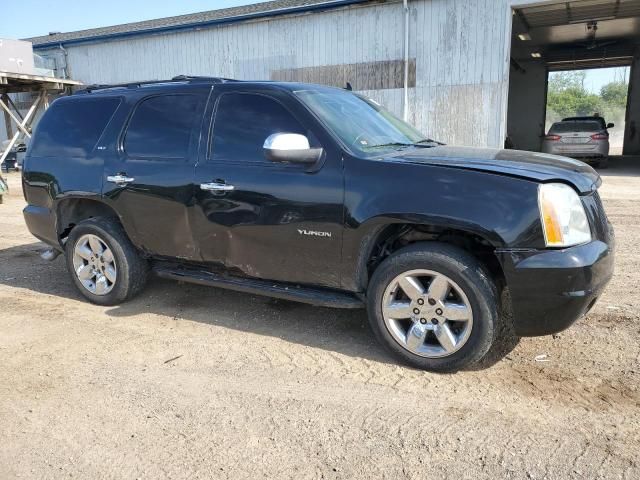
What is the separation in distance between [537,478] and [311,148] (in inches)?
93.7

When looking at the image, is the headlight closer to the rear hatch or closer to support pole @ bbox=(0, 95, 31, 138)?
the rear hatch

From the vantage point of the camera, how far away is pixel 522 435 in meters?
2.76

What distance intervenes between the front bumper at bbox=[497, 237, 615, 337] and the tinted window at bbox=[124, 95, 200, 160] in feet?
8.67

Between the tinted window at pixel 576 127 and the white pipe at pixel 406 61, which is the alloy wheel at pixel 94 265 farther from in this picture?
the tinted window at pixel 576 127

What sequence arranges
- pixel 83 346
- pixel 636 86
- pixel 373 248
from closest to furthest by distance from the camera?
pixel 373 248, pixel 83 346, pixel 636 86

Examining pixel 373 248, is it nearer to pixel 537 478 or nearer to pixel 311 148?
pixel 311 148

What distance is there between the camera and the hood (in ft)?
10.5

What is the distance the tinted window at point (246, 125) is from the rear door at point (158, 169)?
Answer: 209 mm

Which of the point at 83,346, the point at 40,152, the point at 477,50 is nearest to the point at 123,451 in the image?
the point at 83,346

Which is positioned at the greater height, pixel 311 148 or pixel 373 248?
pixel 311 148

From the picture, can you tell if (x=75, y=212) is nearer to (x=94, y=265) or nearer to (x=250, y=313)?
(x=94, y=265)

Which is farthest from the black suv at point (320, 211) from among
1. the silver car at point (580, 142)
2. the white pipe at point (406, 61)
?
the silver car at point (580, 142)

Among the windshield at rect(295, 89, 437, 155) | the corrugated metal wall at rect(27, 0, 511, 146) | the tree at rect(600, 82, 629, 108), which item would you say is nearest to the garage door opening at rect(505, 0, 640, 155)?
the corrugated metal wall at rect(27, 0, 511, 146)

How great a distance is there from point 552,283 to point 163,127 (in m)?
3.24
